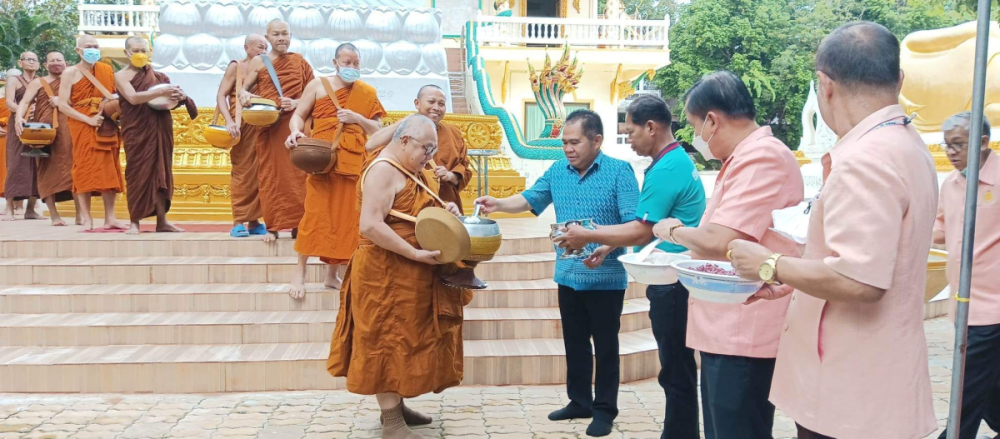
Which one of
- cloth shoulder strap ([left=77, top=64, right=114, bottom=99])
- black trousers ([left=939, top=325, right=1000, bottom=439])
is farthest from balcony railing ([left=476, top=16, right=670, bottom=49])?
black trousers ([left=939, top=325, right=1000, bottom=439])

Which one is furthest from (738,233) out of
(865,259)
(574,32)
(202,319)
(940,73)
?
(574,32)

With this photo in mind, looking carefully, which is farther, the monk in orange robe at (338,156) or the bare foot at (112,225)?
the bare foot at (112,225)

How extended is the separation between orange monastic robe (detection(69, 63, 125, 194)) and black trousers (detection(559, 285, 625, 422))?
483 centimetres

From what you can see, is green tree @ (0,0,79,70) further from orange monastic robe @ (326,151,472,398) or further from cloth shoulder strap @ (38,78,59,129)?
orange monastic robe @ (326,151,472,398)

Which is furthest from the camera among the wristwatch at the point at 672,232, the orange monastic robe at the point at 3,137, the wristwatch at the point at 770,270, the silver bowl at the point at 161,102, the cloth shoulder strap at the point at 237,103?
the orange monastic robe at the point at 3,137

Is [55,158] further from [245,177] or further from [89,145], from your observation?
[245,177]

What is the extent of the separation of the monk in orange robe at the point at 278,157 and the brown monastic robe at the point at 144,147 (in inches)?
43.9

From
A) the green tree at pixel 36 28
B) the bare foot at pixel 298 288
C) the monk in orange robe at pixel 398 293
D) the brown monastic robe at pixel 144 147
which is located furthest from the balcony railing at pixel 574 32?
the monk in orange robe at pixel 398 293

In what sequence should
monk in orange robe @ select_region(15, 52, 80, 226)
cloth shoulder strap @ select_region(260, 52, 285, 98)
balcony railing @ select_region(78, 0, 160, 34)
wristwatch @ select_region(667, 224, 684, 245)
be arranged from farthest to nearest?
balcony railing @ select_region(78, 0, 160, 34)
monk in orange robe @ select_region(15, 52, 80, 226)
cloth shoulder strap @ select_region(260, 52, 285, 98)
wristwatch @ select_region(667, 224, 684, 245)

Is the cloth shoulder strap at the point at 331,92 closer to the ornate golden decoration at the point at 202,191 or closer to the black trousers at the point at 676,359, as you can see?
the black trousers at the point at 676,359

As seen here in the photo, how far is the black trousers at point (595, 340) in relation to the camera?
12.7 feet

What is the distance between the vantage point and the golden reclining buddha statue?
10734mm

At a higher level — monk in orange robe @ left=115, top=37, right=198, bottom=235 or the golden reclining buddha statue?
the golden reclining buddha statue

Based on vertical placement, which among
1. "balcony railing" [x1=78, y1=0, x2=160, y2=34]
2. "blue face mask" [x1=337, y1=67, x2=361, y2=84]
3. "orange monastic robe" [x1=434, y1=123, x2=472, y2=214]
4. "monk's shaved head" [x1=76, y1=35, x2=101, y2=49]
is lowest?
"orange monastic robe" [x1=434, y1=123, x2=472, y2=214]
